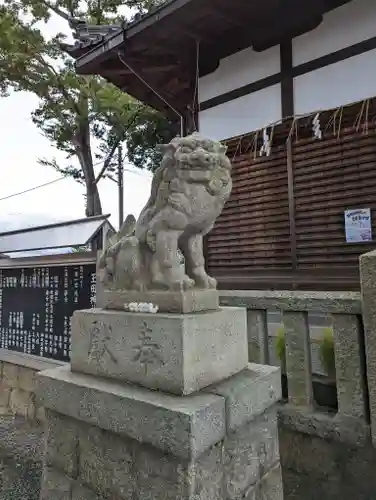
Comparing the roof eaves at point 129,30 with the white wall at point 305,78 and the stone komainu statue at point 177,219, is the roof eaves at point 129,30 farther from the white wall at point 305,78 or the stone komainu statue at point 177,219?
the stone komainu statue at point 177,219

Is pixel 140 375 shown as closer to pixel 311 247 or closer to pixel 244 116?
pixel 311 247

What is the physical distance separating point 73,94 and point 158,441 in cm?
1214

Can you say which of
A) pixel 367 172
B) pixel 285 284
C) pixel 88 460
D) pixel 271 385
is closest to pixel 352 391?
pixel 271 385

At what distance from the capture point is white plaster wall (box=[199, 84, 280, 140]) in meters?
5.19

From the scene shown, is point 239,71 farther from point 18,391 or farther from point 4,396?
point 4,396

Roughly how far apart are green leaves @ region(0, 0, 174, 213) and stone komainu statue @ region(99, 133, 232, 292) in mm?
9303

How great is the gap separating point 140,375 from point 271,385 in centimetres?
79

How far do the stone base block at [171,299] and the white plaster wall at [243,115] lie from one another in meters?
3.90

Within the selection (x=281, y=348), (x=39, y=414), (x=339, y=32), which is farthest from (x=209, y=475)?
(x=339, y=32)

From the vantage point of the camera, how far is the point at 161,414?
160 centimetres

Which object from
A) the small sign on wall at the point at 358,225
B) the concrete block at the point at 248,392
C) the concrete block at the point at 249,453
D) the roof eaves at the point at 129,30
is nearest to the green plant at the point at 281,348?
the concrete block at the point at 248,392

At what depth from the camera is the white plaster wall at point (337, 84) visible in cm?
434

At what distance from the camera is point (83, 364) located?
2.11 metres

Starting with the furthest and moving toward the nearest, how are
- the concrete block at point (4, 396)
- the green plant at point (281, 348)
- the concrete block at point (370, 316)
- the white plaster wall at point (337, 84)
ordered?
the concrete block at point (4, 396) → the white plaster wall at point (337, 84) → the green plant at point (281, 348) → the concrete block at point (370, 316)
